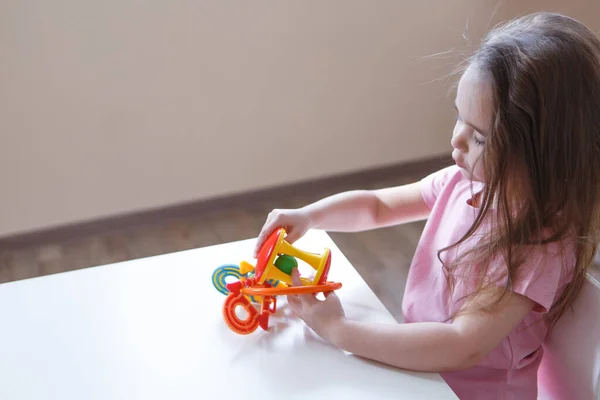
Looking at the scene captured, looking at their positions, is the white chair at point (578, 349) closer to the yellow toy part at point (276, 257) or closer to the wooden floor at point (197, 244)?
the yellow toy part at point (276, 257)

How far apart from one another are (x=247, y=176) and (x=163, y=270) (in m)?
1.50

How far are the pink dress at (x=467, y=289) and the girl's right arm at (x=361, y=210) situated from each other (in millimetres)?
29

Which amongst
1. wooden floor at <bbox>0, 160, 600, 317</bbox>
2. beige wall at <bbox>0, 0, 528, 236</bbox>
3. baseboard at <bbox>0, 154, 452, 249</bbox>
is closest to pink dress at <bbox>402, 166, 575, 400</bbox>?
wooden floor at <bbox>0, 160, 600, 317</bbox>

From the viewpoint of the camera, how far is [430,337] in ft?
2.60

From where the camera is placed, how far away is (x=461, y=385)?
94 cm

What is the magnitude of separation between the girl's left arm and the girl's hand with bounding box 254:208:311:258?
158 mm

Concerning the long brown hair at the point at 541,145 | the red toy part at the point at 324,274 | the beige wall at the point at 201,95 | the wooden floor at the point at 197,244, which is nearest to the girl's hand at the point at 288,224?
the red toy part at the point at 324,274

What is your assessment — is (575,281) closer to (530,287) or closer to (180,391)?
(530,287)

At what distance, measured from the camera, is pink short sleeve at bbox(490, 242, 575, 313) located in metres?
0.81

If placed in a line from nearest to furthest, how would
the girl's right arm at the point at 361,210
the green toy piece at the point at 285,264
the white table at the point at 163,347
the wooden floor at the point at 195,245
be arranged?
the white table at the point at 163,347 < the green toy piece at the point at 285,264 < the girl's right arm at the point at 361,210 < the wooden floor at the point at 195,245

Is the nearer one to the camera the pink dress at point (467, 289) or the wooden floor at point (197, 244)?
the pink dress at point (467, 289)

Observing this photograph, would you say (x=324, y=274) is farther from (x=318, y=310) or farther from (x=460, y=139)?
(x=460, y=139)

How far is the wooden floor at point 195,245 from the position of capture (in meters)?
2.15

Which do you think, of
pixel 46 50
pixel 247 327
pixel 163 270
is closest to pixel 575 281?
pixel 247 327
